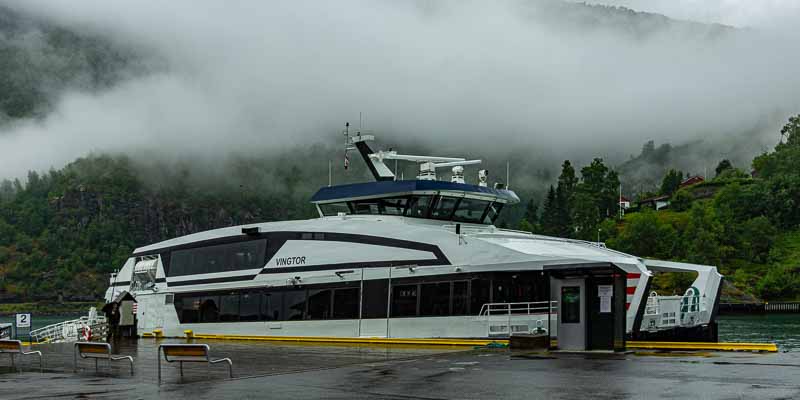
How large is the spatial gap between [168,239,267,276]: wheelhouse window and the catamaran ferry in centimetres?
6

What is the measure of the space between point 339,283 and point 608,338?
10.6 metres

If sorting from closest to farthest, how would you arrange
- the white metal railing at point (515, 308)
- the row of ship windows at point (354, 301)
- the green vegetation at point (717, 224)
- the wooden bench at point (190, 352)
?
1. the wooden bench at point (190, 352)
2. the white metal railing at point (515, 308)
3. the row of ship windows at point (354, 301)
4. the green vegetation at point (717, 224)

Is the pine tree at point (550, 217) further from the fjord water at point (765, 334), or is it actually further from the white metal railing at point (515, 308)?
the white metal railing at point (515, 308)

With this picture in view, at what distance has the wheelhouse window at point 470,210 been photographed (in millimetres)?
30188

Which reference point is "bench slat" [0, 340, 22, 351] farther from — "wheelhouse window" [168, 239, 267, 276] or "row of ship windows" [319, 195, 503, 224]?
"row of ship windows" [319, 195, 503, 224]

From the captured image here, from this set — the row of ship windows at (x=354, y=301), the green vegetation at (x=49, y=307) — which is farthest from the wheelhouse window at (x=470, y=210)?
the green vegetation at (x=49, y=307)

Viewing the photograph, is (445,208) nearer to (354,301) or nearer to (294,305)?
(354,301)

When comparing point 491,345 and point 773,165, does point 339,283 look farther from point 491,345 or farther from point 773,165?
point 773,165

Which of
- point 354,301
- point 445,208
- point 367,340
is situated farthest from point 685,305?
point 354,301

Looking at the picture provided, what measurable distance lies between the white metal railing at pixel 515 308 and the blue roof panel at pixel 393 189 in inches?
227

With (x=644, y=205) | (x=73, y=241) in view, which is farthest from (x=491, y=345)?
(x=73, y=241)

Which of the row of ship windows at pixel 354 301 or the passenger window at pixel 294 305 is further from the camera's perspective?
the passenger window at pixel 294 305

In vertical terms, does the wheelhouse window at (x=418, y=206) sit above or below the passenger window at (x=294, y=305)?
above

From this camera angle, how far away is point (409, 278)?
26.3 meters
